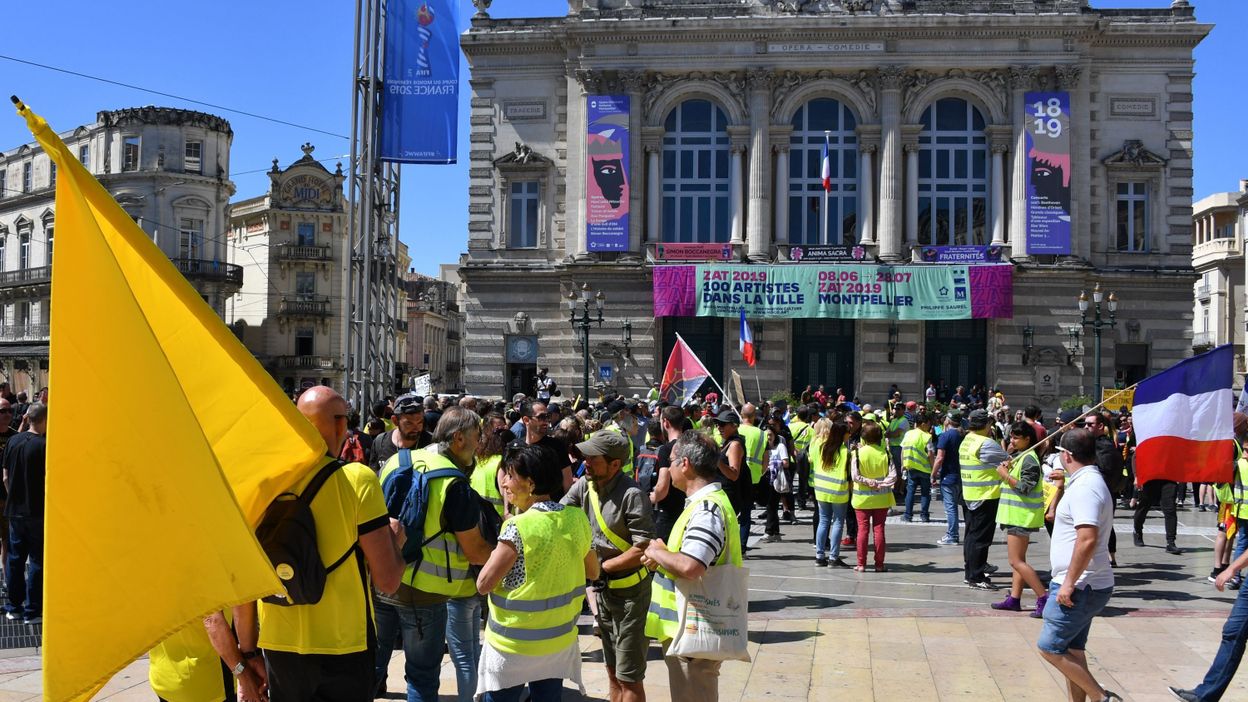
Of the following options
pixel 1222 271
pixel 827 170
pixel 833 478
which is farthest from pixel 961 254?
pixel 1222 271

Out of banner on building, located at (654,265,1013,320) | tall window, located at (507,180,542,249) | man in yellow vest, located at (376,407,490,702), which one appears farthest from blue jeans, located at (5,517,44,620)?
tall window, located at (507,180,542,249)

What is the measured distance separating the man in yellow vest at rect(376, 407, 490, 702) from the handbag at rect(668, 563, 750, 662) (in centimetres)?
118

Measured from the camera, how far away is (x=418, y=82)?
22.4 meters

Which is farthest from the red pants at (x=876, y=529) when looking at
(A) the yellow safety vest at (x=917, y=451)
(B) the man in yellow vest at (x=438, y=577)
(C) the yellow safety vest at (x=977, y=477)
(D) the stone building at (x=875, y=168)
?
(D) the stone building at (x=875, y=168)

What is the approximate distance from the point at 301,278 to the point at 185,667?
61141mm

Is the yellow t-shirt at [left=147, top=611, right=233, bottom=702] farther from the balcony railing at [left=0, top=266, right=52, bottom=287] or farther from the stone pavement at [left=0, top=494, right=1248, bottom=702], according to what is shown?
the balcony railing at [left=0, top=266, right=52, bottom=287]

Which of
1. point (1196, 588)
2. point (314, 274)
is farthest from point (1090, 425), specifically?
point (314, 274)

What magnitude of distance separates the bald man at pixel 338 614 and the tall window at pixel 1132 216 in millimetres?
38687

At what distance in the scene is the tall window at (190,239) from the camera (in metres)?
56.8

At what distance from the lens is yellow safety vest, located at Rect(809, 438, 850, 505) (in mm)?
14586

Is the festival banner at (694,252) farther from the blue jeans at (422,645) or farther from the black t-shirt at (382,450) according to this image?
the blue jeans at (422,645)

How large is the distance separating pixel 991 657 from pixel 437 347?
94854mm

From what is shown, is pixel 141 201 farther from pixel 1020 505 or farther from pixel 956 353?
pixel 1020 505

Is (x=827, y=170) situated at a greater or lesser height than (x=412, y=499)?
greater
